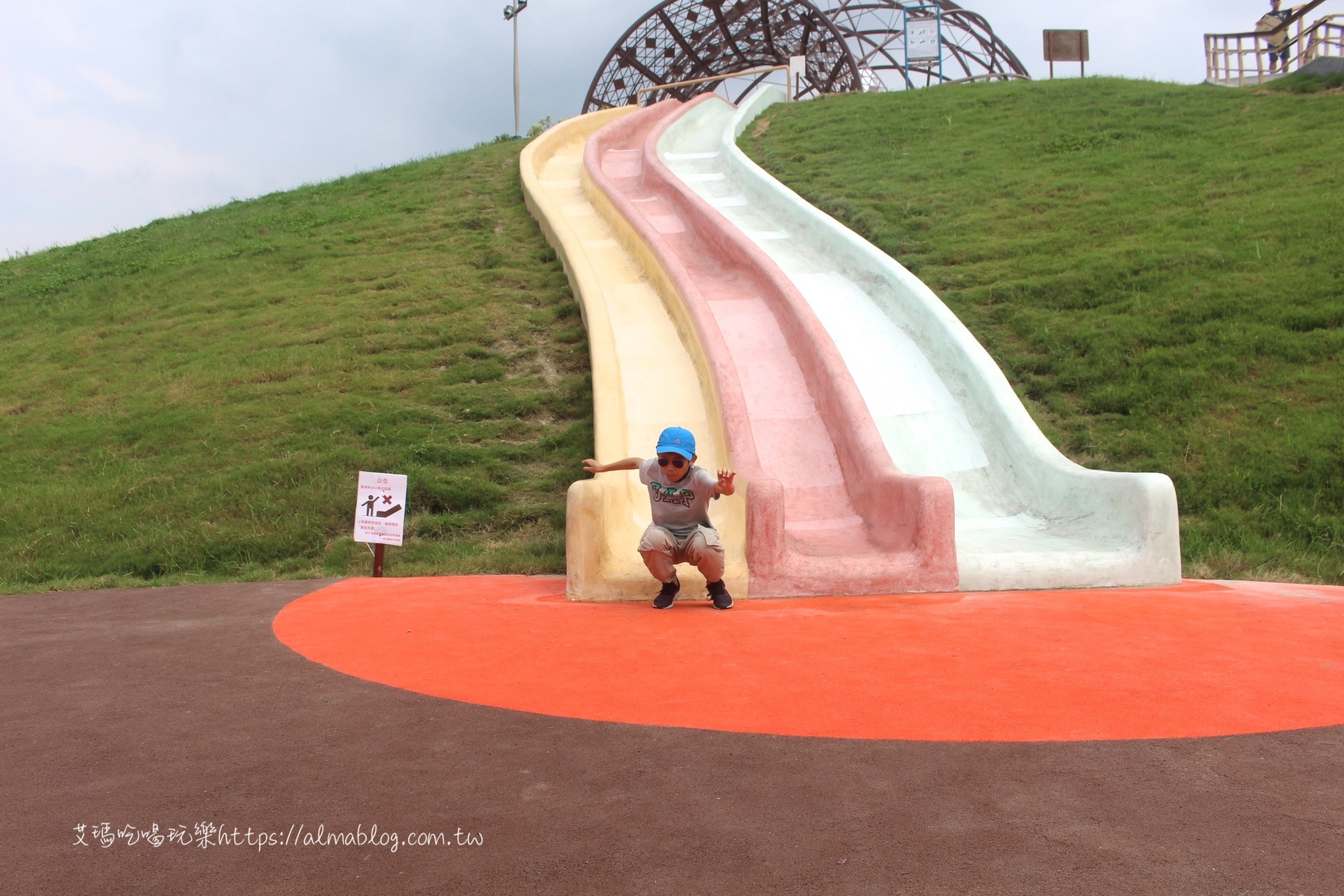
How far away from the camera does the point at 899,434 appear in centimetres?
877

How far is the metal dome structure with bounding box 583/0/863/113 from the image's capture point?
3303 cm

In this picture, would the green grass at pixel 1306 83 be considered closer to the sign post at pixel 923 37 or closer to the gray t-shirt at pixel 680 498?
the sign post at pixel 923 37

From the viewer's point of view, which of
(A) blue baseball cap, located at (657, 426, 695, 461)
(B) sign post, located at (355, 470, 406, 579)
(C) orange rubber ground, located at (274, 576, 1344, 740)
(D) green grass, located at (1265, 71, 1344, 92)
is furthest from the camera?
(D) green grass, located at (1265, 71, 1344, 92)

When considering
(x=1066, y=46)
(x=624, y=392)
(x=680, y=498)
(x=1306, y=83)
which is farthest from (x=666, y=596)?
(x=1066, y=46)

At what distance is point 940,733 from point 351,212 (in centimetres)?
1837

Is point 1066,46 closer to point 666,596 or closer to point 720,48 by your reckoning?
point 720,48

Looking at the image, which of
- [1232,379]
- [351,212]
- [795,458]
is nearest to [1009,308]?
[1232,379]

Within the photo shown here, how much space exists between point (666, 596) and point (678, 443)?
894mm

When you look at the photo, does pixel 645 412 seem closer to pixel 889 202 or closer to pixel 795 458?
pixel 795 458

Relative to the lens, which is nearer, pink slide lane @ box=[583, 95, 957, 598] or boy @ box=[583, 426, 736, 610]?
boy @ box=[583, 426, 736, 610]

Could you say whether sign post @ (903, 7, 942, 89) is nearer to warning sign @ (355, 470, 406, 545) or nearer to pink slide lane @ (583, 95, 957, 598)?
pink slide lane @ (583, 95, 957, 598)

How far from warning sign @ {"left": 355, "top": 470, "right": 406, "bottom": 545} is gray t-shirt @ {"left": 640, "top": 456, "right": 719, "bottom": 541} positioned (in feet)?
8.03

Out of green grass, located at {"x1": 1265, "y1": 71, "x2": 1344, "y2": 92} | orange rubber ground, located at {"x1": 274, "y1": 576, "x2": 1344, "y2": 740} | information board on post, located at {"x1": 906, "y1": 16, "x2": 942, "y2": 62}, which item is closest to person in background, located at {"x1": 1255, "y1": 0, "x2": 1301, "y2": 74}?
green grass, located at {"x1": 1265, "y1": 71, "x2": 1344, "y2": 92}

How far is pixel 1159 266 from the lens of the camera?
456 inches
